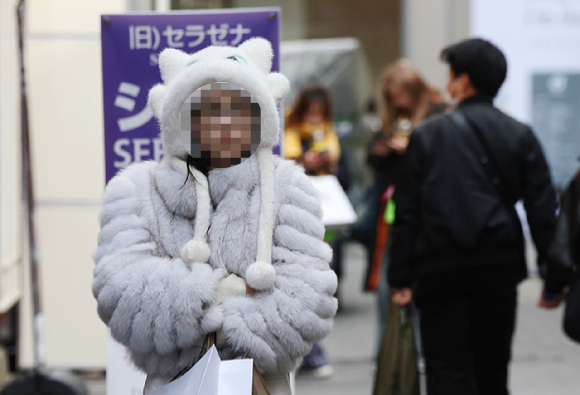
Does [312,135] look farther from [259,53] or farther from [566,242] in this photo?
[259,53]

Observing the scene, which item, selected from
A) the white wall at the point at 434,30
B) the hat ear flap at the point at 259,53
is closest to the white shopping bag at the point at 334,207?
the white wall at the point at 434,30

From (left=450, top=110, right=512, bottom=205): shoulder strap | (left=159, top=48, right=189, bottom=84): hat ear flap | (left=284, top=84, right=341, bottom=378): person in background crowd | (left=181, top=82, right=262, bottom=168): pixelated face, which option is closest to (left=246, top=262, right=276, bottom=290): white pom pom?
(left=181, top=82, right=262, bottom=168): pixelated face

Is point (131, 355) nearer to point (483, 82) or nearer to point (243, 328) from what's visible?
point (243, 328)

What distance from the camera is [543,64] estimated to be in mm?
7566

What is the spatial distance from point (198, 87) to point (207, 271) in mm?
535

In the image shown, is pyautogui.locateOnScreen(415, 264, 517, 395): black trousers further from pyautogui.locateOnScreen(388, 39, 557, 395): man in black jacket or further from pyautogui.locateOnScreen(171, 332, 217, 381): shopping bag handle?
pyautogui.locateOnScreen(171, 332, 217, 381): shopping bag handle

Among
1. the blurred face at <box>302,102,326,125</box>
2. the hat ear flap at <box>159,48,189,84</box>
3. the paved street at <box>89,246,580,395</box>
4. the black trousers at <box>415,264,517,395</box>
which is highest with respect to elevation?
the hat ear flap at <box>159,48,189,84</box>

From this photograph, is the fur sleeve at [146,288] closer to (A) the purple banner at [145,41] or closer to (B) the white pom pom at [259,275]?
(B) the white pom pom at [259,275]

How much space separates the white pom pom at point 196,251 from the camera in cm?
206

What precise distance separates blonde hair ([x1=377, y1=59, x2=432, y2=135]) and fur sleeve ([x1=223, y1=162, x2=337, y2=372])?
3.08m

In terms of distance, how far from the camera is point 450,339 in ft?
11.2

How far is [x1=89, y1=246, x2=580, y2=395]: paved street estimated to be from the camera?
197 inches

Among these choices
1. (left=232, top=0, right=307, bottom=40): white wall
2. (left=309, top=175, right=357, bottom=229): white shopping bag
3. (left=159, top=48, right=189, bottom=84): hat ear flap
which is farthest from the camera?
(left=232, top=0, right=307, bottom=40): white wall

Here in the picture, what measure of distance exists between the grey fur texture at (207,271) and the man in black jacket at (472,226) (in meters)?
1.35
